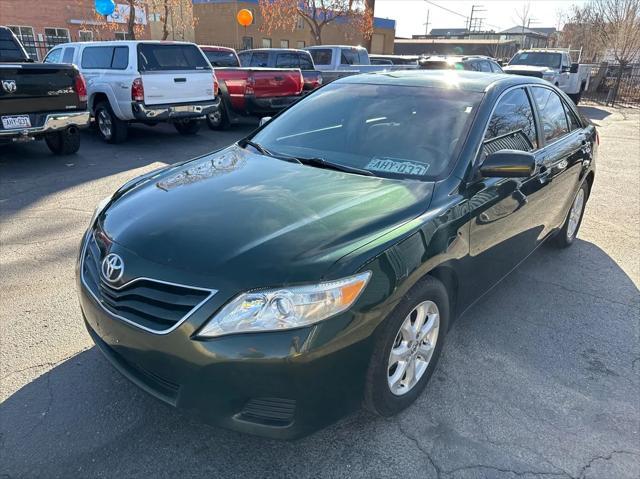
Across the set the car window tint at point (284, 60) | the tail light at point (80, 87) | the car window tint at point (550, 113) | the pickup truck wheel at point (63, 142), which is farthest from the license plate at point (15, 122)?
the car window tint at point (284, 60)

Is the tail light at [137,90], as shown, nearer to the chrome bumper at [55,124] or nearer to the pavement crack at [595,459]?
the chrome bumper at [55,124]

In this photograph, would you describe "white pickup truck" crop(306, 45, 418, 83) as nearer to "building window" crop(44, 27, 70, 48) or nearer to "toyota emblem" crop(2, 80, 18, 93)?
"toyota emblem" crop(2, 80, 18, 93)

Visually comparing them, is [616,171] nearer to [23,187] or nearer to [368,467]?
[368,467]

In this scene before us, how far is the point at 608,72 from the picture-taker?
2433 centimetres

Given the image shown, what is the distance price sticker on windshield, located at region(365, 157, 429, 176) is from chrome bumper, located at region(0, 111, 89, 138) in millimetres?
6078

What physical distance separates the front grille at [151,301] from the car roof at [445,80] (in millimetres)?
2377

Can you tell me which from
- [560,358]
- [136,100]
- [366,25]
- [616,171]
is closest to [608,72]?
[366,25]

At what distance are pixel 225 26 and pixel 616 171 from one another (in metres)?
34.7

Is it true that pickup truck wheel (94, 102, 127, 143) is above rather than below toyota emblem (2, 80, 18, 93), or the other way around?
below

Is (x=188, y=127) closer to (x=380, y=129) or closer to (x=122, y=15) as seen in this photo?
(x=380, y=129)

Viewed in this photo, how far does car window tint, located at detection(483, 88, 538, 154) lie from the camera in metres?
3.20

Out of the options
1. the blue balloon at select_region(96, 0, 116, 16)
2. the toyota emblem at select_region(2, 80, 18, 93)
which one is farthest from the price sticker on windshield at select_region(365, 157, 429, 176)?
the blue balloon at select_region(96, 0, 116, 16)

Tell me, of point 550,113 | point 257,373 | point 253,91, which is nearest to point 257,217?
point 257,373

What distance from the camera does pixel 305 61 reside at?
13.8 m
